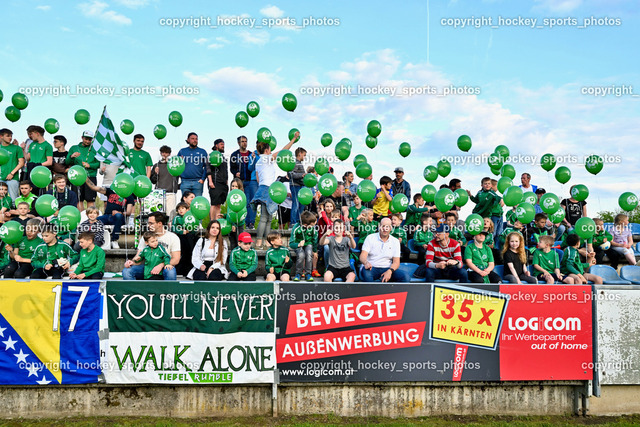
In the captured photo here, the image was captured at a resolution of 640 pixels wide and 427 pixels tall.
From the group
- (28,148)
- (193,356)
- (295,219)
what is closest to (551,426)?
(193,356)

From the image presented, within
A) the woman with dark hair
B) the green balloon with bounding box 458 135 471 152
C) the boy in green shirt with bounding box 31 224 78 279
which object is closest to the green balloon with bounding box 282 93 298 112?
the green balloon with bounding box 458 135 471 152

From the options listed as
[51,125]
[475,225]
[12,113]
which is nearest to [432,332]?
[475,225]

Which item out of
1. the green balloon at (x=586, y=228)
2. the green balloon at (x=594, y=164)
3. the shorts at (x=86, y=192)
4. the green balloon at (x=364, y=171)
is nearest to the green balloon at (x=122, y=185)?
the shorts at (x=86, y=192)

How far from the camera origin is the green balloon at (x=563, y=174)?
10164 mm

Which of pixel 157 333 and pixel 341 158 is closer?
pixel 157 333

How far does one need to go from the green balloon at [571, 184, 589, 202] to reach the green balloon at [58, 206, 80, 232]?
9674 mm

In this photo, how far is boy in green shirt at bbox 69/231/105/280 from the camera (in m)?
6.45

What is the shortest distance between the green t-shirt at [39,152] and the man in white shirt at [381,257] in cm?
706

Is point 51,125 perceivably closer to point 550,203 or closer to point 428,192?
point 428,192

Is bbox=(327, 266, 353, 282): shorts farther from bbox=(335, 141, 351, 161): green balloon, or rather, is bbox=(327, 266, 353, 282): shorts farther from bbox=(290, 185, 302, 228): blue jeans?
bbox=(335, 141, 351, 161): green balloon

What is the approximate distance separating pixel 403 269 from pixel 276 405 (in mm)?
3221

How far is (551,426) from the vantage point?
5.67m

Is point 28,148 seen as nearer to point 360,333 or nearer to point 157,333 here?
point 157,333

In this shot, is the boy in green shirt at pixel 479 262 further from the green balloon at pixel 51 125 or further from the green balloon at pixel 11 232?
the green balloon at pixel 51 125
